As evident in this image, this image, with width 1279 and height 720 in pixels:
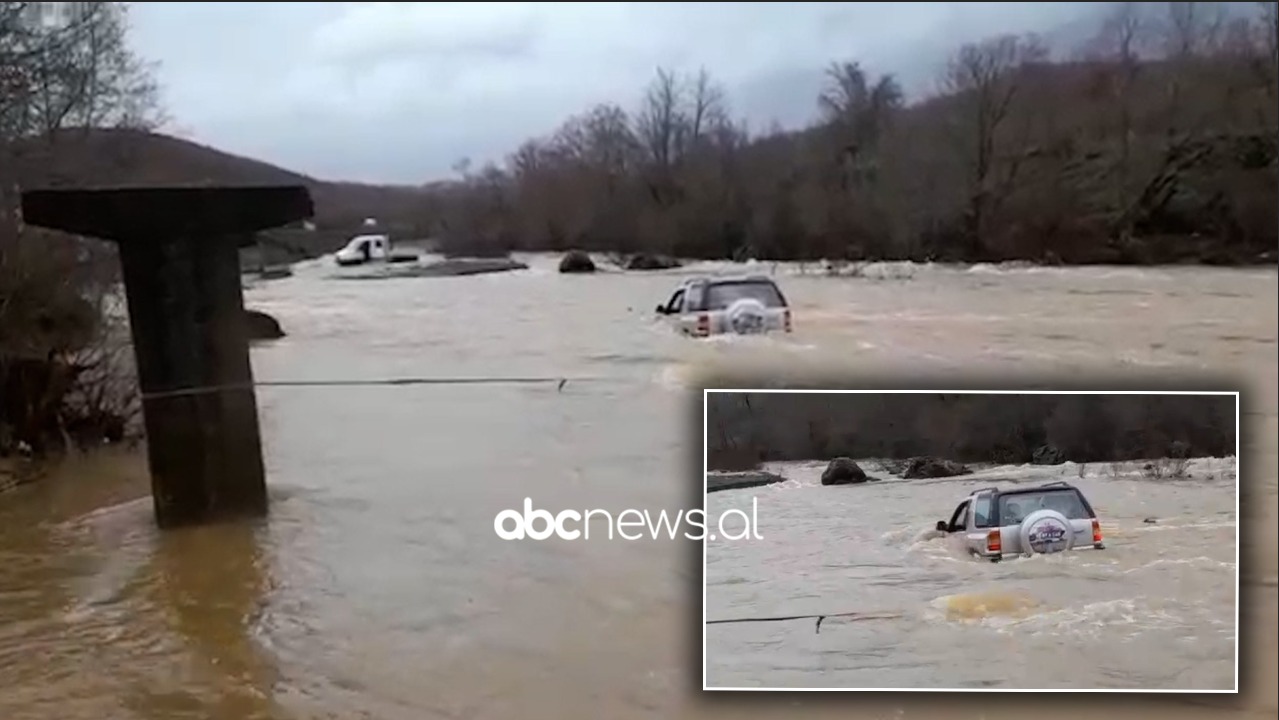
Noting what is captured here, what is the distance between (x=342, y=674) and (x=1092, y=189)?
1425 mm

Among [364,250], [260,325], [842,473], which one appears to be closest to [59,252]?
[260,325]

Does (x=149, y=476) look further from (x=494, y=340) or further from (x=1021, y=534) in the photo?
(x=1021, y=534)

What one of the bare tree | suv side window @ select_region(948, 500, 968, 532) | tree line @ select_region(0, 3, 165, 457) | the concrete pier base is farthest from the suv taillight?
tree line @ select_region(0, 3, 165, 457)

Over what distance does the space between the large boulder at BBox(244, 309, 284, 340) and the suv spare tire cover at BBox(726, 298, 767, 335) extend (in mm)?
748

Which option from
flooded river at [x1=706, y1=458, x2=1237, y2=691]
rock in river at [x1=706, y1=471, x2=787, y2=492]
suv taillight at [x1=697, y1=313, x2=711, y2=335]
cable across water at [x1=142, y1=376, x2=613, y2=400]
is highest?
suv taillight at [x1=697, y1=313, x2=711, y2=335]

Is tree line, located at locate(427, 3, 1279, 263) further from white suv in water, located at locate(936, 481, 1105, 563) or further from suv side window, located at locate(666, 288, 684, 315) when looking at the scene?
white suv in water, located at locate(936, 481, 1105, 563)

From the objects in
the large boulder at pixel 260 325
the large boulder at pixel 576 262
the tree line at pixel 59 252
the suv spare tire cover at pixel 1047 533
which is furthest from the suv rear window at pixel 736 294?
the tree line at pixel 59 252

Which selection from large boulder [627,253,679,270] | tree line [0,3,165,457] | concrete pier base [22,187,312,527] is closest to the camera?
tree line [0,3,165,457]

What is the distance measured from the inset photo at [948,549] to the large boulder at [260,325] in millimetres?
802

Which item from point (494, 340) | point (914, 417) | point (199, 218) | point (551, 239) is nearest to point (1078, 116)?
point (914, 417)

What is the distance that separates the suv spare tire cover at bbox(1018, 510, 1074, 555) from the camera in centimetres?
158

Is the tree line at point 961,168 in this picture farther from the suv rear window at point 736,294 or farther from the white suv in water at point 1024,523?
the white suv in water at point 1024,523

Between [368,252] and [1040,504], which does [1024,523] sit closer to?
[1040,504]

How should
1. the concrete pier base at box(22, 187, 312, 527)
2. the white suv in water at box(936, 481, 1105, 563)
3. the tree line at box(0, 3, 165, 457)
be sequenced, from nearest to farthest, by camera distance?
the white suv in water at box(936, 481, 1105, 563), the tree line at box(0, 3, 165, 457), the concrete pier base at box(22, 187, 312, 527)
